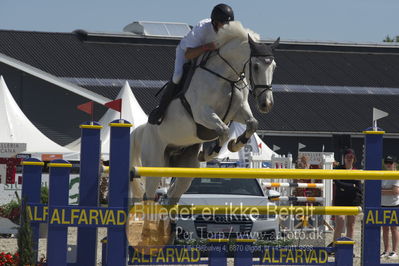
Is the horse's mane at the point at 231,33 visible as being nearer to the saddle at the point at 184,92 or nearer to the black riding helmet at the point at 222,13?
the black riding helmet at the point at 222,13

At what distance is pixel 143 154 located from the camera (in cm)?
714

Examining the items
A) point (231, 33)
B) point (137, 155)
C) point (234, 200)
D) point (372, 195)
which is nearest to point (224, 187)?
point (234, 200)

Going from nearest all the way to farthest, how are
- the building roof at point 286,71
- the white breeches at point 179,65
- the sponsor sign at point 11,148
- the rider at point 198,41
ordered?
1. the rider at point 198,41
2. the white breeches at point 179,65
3. the sponsor sign at point 11,148
4. the building roof at point 286,71

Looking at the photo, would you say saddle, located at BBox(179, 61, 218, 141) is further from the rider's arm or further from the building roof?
the building roof

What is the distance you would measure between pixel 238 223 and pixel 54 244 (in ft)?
13.0

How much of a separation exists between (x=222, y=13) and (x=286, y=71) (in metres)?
29.0

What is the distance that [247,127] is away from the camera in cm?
626

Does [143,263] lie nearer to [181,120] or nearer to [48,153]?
[181,120]

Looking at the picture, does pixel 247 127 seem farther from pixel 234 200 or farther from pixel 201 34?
pixel 234 200

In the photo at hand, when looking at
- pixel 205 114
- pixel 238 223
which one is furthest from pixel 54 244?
pixel 238 223

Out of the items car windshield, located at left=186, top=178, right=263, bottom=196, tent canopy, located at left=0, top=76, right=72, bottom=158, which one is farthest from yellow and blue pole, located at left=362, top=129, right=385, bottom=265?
tent canopy, located at left=0, top=76, right=72, bottom=158

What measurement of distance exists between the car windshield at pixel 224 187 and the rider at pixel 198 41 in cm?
345

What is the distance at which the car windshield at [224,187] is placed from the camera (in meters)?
10.2

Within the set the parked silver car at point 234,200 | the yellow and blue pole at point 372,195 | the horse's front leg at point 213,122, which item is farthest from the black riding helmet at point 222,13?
the parked silver car at point 234,200
